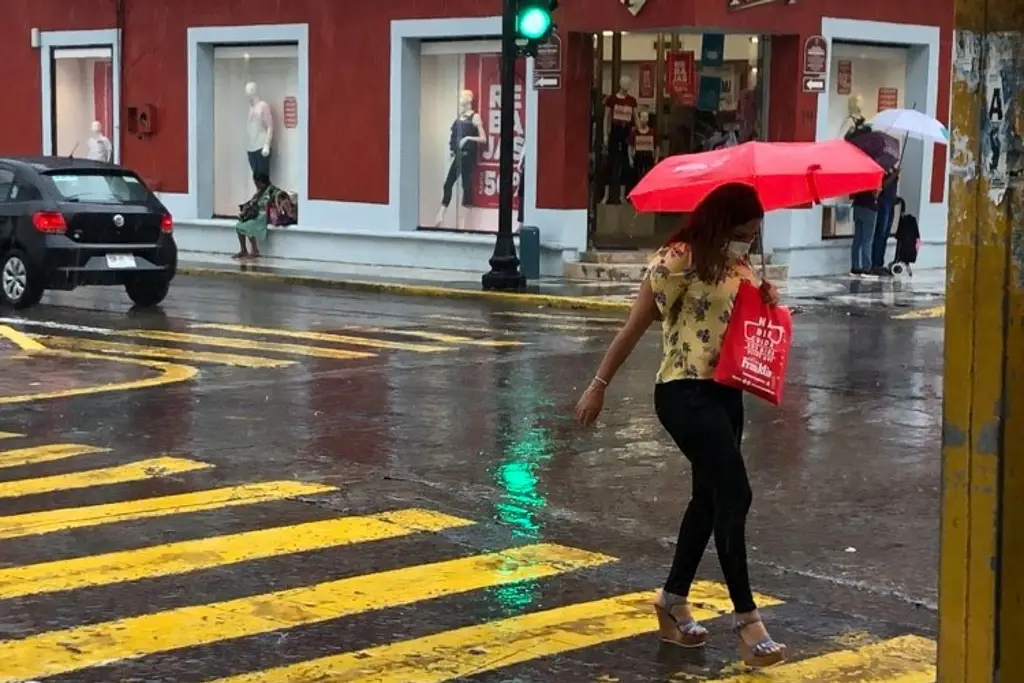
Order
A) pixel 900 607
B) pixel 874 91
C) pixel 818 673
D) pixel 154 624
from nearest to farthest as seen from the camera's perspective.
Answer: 1. pixel 818 673
2. pixel 154 624
3. pixel 900 607
4. pixel 874 91

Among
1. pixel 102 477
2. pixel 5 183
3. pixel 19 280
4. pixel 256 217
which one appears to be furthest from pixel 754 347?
pixel 256 217

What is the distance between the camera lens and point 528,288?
2170 cm

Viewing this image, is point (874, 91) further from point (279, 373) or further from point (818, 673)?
point (818, 673)

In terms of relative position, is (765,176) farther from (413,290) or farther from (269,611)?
(413,290)

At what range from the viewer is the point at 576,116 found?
2347 cm

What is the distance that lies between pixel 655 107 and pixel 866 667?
1937cm

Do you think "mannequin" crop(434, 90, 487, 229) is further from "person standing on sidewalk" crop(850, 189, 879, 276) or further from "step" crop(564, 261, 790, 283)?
"person standing on sidewalk" crop(850, 189, 879, 276)

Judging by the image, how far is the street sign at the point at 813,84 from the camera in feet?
76.7

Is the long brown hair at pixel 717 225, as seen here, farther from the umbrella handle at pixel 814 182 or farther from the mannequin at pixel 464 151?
the mannequin at pixel 464 151

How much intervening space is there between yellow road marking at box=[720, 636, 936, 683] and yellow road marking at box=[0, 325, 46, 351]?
34.7 ft

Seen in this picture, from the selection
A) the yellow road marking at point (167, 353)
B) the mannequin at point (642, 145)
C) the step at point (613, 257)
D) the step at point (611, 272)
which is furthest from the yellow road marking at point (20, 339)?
the mannequin at point (642, 145)

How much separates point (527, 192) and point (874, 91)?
18.5 feet

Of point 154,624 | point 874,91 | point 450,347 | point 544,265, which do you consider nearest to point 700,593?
point 154,624

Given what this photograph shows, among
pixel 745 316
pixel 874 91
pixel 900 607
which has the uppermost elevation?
pixel 874 91
